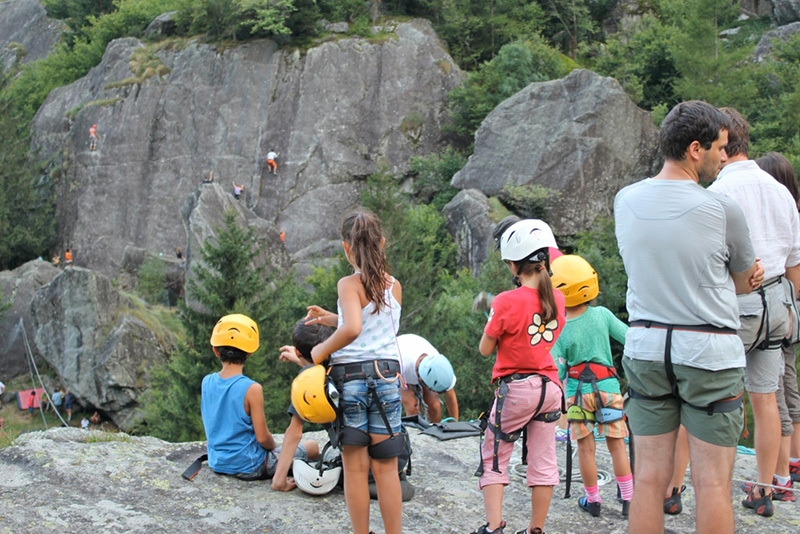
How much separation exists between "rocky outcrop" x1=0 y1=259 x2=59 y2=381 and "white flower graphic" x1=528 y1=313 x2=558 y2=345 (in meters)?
29.6

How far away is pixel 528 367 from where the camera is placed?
4539mm

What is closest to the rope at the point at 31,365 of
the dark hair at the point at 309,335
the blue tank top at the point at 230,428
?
the blue tank top at the point at 230,428

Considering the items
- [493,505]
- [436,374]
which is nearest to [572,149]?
[436,374]

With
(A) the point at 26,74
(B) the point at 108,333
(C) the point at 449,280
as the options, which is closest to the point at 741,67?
(C) the point at 449,280

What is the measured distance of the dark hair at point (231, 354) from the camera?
223 inches

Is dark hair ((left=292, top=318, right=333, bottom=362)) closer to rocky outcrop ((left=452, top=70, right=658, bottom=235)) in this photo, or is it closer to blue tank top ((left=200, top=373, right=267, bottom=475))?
blue tank top ((left=200, top=373, right=267, bottom=475))

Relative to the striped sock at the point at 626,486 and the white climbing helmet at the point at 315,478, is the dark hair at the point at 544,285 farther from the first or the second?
the white climbing helmet at the point at 315,478

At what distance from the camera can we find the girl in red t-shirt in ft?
14.7

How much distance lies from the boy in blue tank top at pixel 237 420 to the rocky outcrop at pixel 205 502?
0.12m

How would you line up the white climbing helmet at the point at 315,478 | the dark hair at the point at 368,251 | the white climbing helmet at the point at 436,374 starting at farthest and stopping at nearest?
1. the white climbing helmet at the point at 436,374
2. the white climbing helmet at the point at 315,478
3. the dark hair at the point at 368,251

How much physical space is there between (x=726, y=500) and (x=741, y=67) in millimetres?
30140

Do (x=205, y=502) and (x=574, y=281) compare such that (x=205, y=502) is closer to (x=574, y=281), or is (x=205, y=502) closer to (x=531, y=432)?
(x=531, y=432)

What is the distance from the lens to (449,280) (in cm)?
2700

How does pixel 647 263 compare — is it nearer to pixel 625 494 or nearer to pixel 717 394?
pixel 717 394
